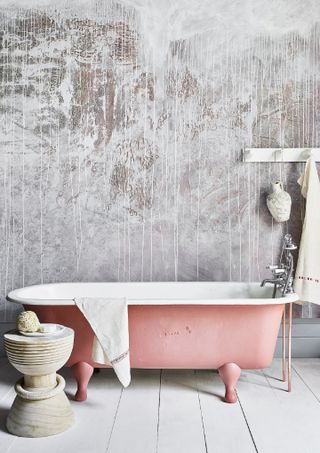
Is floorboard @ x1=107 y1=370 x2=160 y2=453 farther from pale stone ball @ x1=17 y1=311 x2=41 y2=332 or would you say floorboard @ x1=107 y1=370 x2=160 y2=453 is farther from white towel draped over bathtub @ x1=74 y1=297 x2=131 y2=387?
pale stone ball @ x1=17 y1=311 x2=41 y2=332

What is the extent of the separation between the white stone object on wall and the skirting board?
730 mm

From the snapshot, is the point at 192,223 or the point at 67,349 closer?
the point at 67,349

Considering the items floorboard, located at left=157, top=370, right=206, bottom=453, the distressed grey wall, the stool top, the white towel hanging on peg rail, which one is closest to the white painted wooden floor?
floorboard, located at left=157, top=370, right=206, bottom=453

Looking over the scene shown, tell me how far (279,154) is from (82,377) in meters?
1.91

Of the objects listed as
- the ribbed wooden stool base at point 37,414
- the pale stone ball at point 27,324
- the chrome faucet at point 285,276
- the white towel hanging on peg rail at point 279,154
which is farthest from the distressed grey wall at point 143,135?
the ribbed wooden stool base at point 37,414

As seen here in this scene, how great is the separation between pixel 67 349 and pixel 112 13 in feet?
7.68

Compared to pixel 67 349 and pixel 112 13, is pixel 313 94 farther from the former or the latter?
pixel 67 349

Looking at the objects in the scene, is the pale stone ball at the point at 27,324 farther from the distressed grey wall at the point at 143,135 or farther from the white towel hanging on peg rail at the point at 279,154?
the white towel hanging on peg rail at the point at 279,154

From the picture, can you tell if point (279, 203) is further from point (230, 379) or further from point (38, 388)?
point (38, 388)

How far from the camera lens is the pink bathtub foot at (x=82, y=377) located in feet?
9.27

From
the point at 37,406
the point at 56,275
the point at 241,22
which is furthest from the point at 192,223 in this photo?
the point at 37,406

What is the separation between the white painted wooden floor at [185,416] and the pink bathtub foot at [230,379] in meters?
0.05

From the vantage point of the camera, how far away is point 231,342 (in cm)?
286

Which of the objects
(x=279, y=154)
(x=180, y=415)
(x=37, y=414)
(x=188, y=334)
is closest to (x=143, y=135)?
(x=279, y=154)
